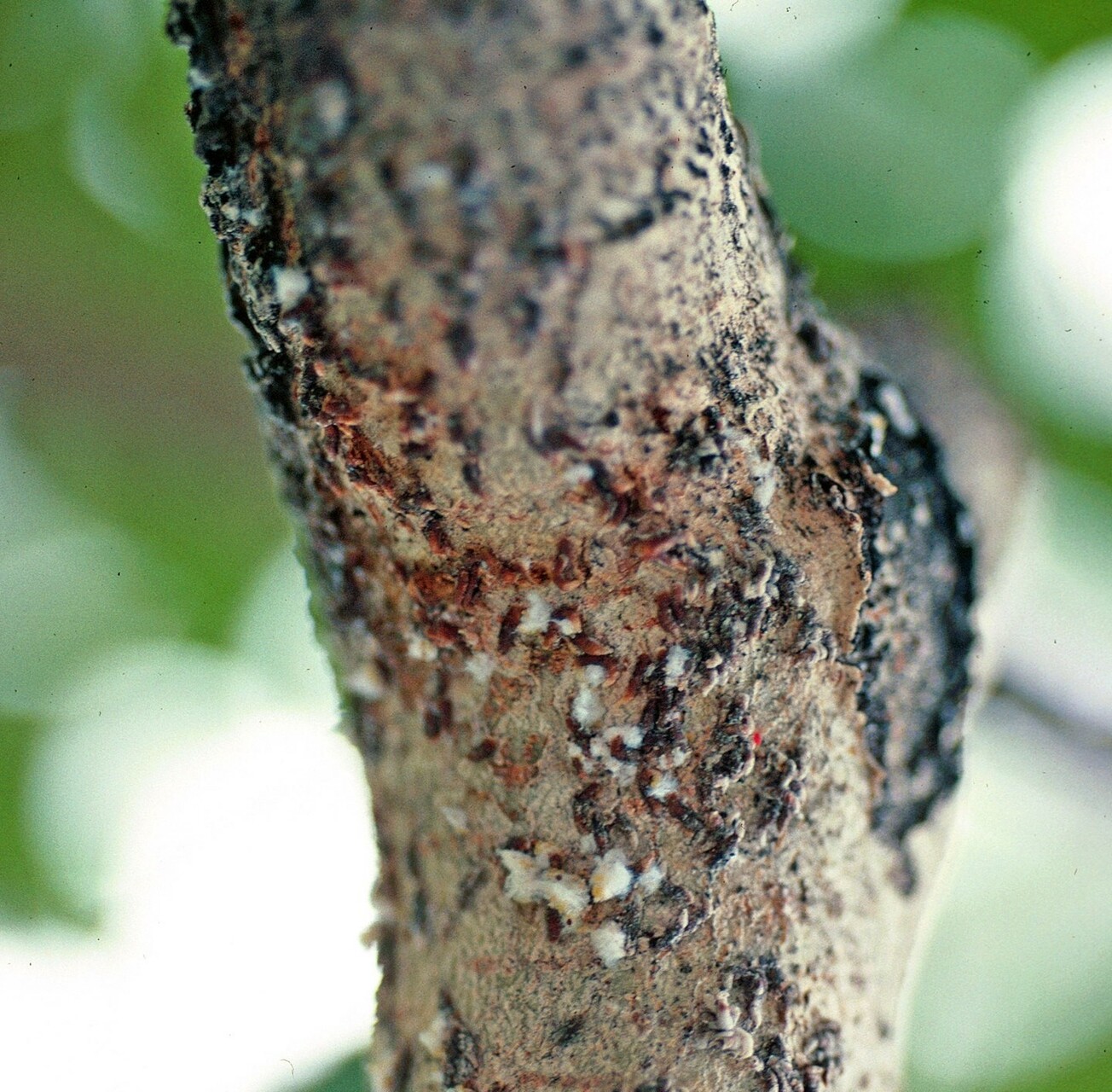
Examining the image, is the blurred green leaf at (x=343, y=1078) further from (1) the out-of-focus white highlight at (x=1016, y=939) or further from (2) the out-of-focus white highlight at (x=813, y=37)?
(2) the out-of-focus white highlight at (x=813, y=37)

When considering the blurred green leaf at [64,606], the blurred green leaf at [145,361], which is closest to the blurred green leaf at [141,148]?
the blurred green leaf at [145,361]

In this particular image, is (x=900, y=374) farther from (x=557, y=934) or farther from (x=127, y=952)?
(x=127, y=952)

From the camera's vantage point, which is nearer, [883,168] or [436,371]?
[436,371]

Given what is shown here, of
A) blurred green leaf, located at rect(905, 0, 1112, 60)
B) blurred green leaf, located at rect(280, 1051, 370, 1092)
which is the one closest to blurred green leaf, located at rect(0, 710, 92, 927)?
blurred green leaf, located at rect(280, 1051, 370, 1092)

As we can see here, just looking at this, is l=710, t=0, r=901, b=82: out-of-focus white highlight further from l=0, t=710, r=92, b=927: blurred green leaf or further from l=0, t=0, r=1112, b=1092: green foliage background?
l=0, t=710, r=92, b=927: blurred green leaf

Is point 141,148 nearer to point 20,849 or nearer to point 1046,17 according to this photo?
point 20,849

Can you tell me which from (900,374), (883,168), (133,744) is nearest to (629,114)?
(900,374)
